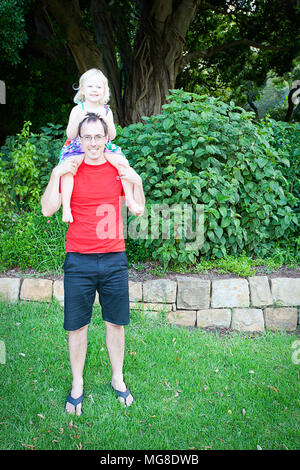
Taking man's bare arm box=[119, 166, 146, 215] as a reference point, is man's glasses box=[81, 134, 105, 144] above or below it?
above

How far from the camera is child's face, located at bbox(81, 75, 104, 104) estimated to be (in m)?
2.12

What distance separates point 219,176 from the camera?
3.65 metres

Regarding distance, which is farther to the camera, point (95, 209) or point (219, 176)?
point (219, 176)

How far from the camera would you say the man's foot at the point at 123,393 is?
2.45 m

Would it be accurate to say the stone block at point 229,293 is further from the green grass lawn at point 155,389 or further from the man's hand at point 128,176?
the man's hand at point 128,176

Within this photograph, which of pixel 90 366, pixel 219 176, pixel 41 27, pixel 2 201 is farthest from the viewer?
pixel 41 27

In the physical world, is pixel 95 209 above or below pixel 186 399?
above

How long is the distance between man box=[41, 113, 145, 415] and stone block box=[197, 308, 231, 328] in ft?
4.43

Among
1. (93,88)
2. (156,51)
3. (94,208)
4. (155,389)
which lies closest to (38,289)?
(155,389)

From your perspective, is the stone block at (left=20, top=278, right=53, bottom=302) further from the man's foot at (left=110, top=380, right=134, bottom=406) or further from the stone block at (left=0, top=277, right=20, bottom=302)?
the man's foot at (left=110, top=380, right=134, bottom=406)

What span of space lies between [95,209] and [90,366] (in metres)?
1.29

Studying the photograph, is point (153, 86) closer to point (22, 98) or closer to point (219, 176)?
point (22, 98)

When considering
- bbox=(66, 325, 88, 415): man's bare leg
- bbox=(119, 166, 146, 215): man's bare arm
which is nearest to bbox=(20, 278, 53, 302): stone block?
bbox=(66, 325, 88, 415): man's bare leg
